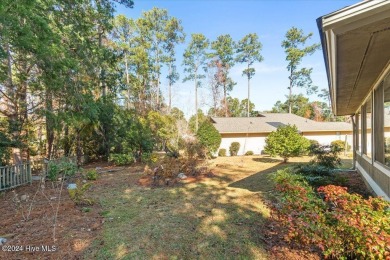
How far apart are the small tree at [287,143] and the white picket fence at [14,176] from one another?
1279cm

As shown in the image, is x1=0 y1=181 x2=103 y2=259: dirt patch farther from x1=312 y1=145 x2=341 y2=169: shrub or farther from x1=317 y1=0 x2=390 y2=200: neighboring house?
x1=312 y1=145 x2=341 y2=169: shrub

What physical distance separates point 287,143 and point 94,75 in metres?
11.8

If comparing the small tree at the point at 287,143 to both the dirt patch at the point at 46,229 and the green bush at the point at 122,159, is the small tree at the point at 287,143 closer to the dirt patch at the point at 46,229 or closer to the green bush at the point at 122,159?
the green bush at the point at 122,159

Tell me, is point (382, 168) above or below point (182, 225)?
above

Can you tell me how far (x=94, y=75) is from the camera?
1240 centimetres

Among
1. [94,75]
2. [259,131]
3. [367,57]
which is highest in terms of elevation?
[94,75]

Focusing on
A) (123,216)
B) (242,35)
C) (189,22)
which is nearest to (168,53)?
(189,22)

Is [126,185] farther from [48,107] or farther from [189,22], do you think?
[189,22]

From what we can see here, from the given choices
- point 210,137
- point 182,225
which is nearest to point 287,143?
point 210,137

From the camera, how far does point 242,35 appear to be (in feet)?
111

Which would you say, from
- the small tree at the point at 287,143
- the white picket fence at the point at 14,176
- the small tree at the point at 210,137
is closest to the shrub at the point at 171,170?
the white picket fence at the point at 14,176

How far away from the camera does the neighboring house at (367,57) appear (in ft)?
6.94

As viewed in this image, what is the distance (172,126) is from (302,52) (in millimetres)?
23707

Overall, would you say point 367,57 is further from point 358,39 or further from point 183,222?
point 183,222
